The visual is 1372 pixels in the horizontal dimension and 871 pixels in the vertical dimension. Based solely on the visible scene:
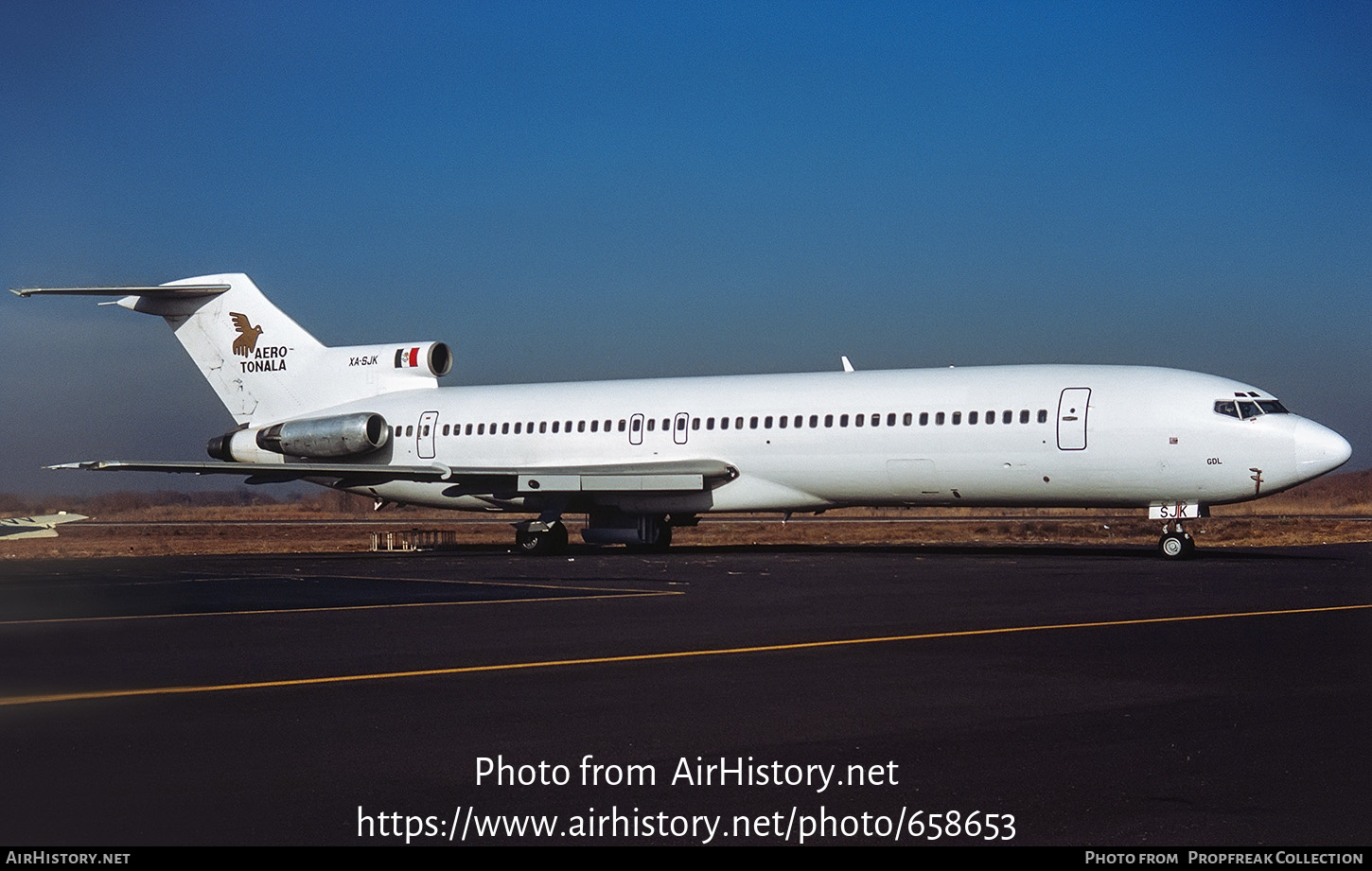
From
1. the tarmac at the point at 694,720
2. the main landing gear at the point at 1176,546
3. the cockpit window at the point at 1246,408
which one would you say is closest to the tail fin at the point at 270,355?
the main landing gear at the point at 1176,546

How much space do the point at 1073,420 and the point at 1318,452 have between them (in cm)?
435

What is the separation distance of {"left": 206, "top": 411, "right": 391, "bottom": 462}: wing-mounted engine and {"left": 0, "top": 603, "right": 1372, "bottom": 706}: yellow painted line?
25.1 meters

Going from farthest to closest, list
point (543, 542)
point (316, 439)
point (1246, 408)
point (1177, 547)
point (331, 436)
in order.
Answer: point (316, 439), point (331, 436), point (543, 542), point (1246, 408), point (1177, 547)

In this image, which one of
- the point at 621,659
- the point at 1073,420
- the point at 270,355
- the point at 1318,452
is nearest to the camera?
the point at 621,659

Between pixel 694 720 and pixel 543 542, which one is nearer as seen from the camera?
pixel 694 720

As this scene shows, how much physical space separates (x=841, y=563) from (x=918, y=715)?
667 inches

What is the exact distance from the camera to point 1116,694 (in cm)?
984

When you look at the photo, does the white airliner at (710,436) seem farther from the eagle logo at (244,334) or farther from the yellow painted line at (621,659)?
the yellow painted line at (621,659)

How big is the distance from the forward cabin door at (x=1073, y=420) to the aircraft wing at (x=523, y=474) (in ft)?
24.9

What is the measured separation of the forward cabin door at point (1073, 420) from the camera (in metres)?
27.7

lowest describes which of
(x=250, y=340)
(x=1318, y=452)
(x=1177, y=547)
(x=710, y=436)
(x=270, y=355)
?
(x=1177, y=547)

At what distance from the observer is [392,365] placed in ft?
128

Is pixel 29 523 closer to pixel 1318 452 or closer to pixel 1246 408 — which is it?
pixel 1246 408

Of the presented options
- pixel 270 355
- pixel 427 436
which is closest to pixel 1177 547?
pixel 427 436
